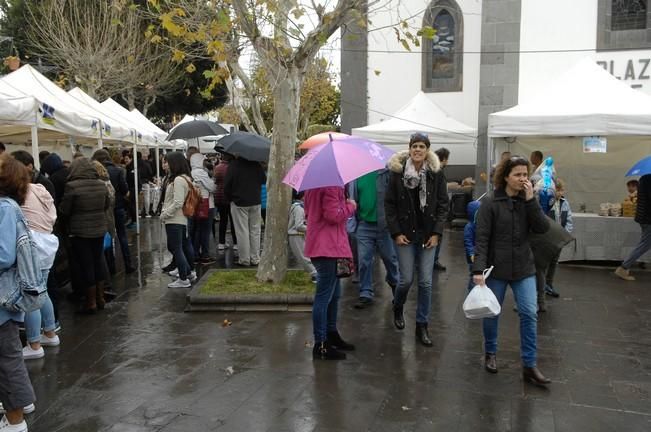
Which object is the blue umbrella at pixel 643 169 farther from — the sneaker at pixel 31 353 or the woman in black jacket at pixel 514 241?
the sneaker at pixel 31 353

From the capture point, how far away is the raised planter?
632cm

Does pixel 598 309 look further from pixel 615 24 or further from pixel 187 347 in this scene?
pixel 615 24

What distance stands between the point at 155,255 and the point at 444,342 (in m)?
6.23

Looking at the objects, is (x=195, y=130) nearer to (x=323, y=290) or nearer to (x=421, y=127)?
→ (x=421, y=127)

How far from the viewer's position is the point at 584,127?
9156 mm

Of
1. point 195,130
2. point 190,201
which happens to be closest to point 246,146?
point 190,201

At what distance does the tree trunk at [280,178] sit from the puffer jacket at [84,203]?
1888 millimetres

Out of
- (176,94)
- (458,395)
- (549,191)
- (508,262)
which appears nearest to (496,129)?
(549,191)

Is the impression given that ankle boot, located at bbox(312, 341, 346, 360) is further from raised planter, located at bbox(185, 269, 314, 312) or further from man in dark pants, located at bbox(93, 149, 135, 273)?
man in dark pants, located at bbox(93, 149, 135, 273)

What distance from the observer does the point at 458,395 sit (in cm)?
412

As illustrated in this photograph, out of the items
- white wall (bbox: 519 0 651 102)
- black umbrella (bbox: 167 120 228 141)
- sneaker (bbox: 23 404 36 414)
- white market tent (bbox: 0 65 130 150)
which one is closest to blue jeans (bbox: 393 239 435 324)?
sneaker (bbox: 23 404 36 414)

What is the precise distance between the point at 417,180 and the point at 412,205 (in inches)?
8.9

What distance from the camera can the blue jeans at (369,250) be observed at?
651cm

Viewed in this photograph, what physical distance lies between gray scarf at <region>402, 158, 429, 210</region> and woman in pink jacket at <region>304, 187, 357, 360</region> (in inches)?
23.5
